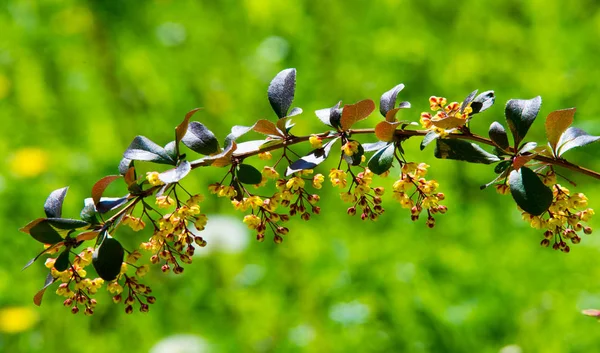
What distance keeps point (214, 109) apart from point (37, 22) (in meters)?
0.87

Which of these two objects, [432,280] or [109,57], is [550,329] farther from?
[109,57]

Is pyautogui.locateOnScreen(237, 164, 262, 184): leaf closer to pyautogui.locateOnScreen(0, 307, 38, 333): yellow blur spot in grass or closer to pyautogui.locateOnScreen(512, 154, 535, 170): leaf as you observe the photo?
pyautogui.locateOnScreen(512, 154, 535, 170): leaf

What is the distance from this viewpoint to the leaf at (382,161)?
672 millimetres

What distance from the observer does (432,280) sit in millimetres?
1999

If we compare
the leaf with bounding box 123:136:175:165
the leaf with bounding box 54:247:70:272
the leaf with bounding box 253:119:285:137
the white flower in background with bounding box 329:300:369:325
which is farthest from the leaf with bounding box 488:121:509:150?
the white flower in background with bounding box 329:300:369:325

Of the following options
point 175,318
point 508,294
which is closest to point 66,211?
point 175,318

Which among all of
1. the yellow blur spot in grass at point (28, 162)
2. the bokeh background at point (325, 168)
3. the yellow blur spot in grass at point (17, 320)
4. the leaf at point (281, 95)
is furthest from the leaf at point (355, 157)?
the yellow blur spot in grass at point (28, 162)

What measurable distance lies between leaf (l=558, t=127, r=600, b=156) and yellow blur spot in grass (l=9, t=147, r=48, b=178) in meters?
2.05

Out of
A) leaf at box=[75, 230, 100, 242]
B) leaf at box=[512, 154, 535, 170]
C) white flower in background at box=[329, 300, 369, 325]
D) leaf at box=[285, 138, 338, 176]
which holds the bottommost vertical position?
white flower in background at box=[329, 300, 369, 325]

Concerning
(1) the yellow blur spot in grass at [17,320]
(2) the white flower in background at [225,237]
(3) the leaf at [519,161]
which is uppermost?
(3) the leaf at [519,161]

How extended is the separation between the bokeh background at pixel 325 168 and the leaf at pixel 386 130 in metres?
1.19

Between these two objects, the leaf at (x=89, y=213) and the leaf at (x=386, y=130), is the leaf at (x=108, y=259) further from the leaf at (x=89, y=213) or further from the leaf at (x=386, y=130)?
the leaf at (x=386, y=130)

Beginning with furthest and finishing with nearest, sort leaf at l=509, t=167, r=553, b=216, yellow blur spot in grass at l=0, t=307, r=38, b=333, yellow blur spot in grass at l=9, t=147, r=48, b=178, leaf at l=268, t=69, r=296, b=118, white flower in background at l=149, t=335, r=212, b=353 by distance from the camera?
yellow blur spot in grass at l=9, t=147, r=48, b=178
yellow blur spot in grass at l=0, t=307, r=38, b=333
white flower in background at l=149, t=335, r=212, b=353
leaf at l=268, t=69, r=296, b=118
leaf at l=509, t=167, r=553, b=216

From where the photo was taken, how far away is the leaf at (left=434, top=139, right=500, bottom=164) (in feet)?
2.19
